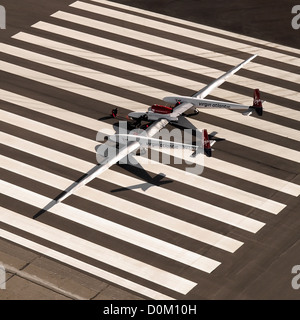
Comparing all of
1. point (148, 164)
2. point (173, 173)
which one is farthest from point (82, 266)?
point (148, 164)

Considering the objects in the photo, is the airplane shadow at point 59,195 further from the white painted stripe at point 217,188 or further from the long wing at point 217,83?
the long wing at point 217,83

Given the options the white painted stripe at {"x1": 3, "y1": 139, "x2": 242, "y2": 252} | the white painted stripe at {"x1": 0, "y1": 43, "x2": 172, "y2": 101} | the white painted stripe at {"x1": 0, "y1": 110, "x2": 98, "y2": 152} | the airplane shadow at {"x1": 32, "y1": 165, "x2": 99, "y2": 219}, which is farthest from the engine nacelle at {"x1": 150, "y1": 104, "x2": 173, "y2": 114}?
the white painted stripe at {"x1": 3, "y1": 139, "x2": 242, "y2": 252}

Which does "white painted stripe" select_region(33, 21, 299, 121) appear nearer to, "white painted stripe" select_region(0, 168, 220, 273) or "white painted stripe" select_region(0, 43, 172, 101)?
"white painted stripe" select_region(0, 43, 172, 101)

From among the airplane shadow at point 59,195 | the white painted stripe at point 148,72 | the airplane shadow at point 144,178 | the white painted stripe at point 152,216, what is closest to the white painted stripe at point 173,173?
the airplane shadow at point 144,178

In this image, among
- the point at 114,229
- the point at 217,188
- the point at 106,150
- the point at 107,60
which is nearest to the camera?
the point at 114,229

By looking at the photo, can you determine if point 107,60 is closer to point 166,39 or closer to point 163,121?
point 166,39
